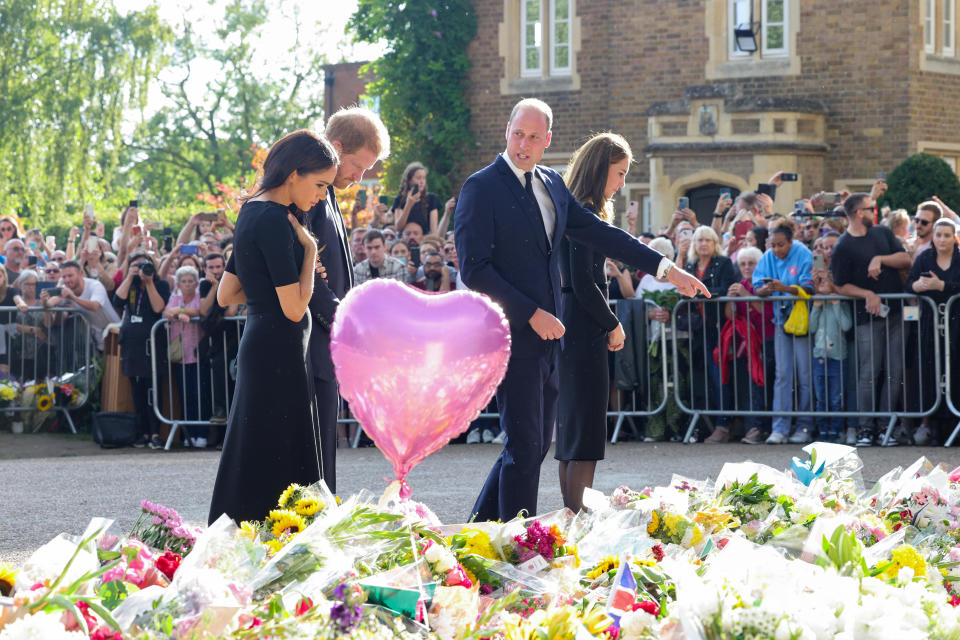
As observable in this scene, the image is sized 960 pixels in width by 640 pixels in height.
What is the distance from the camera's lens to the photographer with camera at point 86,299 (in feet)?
43.4

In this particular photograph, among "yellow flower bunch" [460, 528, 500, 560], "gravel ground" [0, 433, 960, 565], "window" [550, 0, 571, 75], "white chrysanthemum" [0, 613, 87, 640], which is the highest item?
"window" [550, 0, 571, 75]

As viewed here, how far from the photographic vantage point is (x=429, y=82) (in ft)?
87.1

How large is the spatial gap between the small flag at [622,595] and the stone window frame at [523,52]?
23687 mm

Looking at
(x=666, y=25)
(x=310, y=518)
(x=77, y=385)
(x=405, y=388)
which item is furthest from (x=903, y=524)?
(x=666, y=25)

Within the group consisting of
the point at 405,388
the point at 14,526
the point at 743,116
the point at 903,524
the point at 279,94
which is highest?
the point at 279,94

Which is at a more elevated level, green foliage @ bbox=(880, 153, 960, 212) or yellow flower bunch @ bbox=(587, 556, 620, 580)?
green foliage @ bbox=(880, 153, 960, 212)

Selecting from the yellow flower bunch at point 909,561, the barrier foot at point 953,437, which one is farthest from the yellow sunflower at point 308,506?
the barrier foot at point 953,437

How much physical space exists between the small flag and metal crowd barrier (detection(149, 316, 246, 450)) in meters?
9.45

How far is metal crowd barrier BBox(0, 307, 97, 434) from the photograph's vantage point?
13336 mm

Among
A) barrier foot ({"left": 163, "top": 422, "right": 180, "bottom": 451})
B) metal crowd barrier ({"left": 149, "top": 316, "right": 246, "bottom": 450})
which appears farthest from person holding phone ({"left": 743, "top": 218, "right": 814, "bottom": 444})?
barrier foot ({"left": 163, "top": 422, "right": 180, "bottom": 451})

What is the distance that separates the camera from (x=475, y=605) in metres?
2.97

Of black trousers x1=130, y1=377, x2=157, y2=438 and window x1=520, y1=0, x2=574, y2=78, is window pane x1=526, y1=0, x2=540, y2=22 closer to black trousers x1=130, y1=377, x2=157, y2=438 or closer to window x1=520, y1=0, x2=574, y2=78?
window x1=520, y1=0, x2=574, y2=78

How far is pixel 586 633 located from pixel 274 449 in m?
2.30

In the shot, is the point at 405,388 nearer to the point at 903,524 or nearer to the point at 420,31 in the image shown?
the point at 903,524
